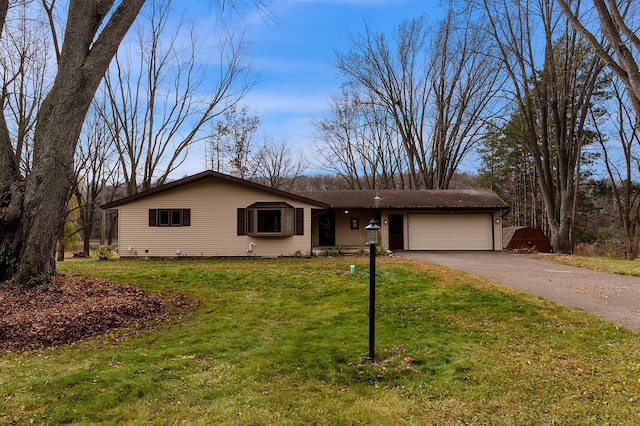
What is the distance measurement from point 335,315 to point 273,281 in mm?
3206

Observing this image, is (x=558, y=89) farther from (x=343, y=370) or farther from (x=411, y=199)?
(x=343, y=370)

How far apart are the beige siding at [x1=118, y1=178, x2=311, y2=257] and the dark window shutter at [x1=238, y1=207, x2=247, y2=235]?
188 mm

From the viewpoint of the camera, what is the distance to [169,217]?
14.6m

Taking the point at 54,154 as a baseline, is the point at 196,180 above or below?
above

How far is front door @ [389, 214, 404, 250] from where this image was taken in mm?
17984

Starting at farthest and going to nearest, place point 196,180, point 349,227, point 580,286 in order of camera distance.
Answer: point 349,227 < point 196,180 < point 580,286

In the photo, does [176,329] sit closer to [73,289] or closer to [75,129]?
[73,289]

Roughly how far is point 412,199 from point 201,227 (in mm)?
10280

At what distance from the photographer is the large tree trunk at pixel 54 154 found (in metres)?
5.73

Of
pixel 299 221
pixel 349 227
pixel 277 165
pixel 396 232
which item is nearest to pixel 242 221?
pixel 299 221

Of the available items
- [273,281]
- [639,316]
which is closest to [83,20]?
[273,281]

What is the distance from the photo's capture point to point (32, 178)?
577cm

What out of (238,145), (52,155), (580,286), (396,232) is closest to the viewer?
(52,155)

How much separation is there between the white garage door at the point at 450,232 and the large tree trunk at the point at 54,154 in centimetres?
1475
